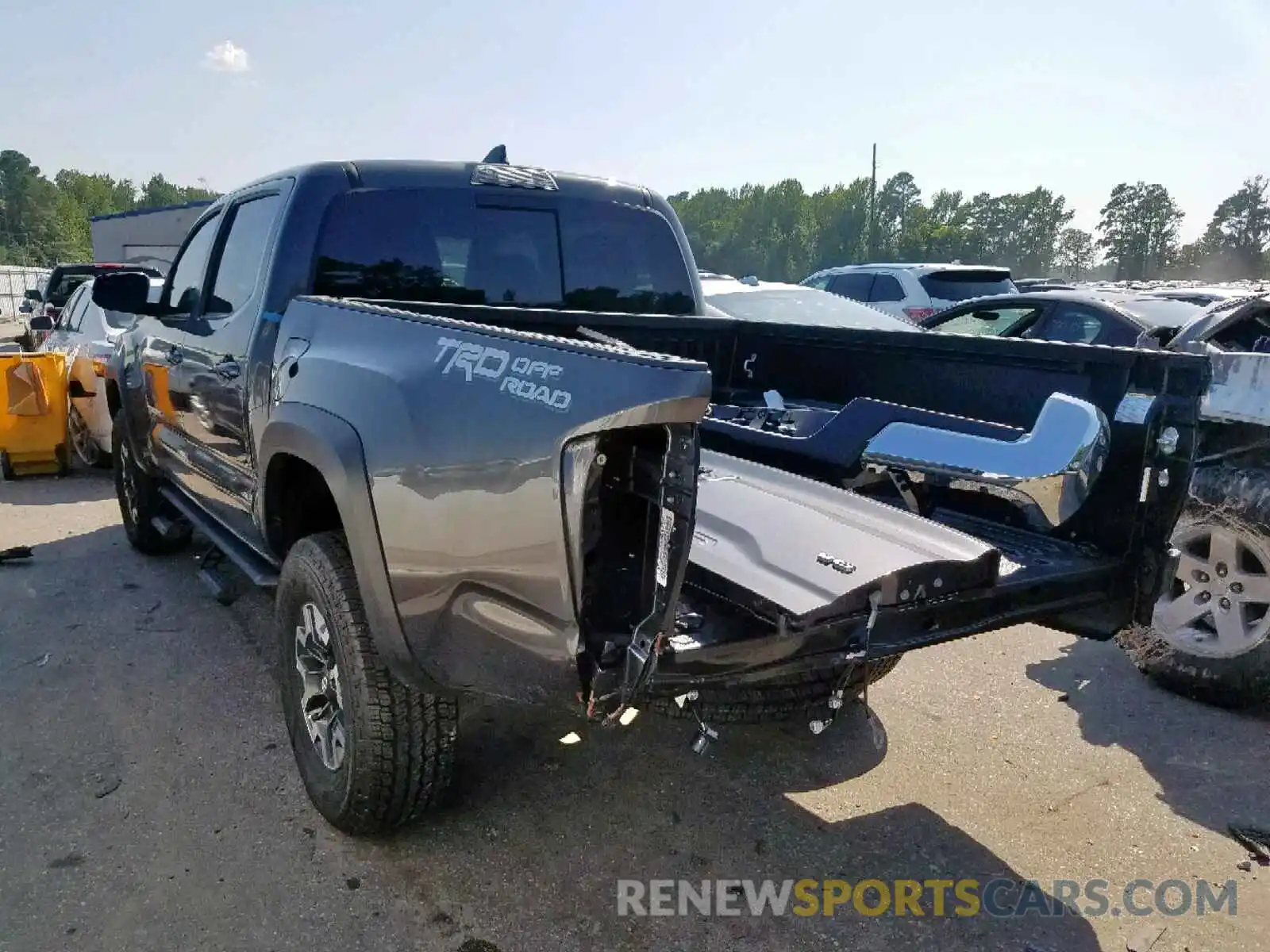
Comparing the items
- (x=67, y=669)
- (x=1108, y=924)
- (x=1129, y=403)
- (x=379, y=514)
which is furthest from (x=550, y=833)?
(x=67, y=669)

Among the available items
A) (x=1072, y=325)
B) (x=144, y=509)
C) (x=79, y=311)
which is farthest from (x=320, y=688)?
(x=79, y=311)

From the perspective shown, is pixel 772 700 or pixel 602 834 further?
pixel 602 834

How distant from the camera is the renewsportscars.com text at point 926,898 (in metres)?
2.60

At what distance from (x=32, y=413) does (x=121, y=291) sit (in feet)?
16.7

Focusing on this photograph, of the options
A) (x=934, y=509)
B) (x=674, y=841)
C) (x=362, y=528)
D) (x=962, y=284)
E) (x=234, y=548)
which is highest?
(x=962, y=284)

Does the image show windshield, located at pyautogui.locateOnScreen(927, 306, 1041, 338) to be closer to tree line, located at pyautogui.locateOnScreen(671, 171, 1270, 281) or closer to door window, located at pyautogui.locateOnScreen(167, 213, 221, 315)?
door window, located at pyautogui.locateOnScreen(167, 213, 221, 315)

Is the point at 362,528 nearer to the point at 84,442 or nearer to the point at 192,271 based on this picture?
the point at 192,271

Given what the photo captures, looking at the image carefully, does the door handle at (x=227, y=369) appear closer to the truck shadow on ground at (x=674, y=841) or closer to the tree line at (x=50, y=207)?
the truck shadow on ground at (x=674, y=841)

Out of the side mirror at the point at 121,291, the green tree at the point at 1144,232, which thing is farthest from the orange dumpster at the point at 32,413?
the green tree at the point at 1144,232

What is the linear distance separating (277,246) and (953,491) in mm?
2602

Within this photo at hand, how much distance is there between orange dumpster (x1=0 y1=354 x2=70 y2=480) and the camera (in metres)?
8.26

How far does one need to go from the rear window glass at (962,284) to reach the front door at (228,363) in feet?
36.2

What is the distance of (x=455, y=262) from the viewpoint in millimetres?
3826

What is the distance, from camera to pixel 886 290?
1355 centimetres
